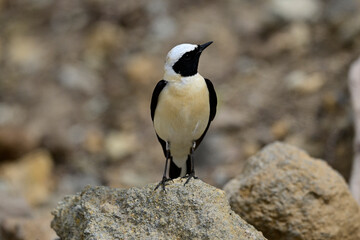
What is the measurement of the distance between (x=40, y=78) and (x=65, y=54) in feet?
2.62

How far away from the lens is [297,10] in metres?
12.8

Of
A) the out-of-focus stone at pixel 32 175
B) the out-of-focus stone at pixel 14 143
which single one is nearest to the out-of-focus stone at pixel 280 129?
the out-of-focus stone at pixel 32 175

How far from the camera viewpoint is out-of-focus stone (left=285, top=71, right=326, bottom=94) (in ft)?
36.8

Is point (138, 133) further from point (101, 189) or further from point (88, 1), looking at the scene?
point (101, 189)

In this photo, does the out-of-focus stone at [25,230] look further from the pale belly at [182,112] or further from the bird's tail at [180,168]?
the pale belly at [182,112]

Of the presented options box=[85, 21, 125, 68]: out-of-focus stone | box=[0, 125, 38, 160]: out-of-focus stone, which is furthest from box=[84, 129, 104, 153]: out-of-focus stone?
box=[85, 21, 125, 68]: out-of-focus stone

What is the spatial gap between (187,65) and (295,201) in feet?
5.48

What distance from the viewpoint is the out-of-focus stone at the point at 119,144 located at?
485 inches

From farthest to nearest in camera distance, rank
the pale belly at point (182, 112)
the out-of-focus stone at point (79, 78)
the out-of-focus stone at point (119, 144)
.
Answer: the out-of-focus stone at point (79, 78) → the out-of-focus stone at point (119, 144) → the pale belly at point (182, 112)

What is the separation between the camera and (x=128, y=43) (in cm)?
1393

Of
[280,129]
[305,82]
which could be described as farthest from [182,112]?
[305,82]

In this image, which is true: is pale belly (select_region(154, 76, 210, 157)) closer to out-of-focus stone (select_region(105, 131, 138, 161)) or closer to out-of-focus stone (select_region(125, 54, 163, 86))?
out-of-focus stone (select_region(105, 131, 138, 161))

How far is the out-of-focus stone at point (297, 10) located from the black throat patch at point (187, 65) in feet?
23.1

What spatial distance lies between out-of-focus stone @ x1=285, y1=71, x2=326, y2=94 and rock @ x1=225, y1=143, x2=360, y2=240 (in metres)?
5.03
